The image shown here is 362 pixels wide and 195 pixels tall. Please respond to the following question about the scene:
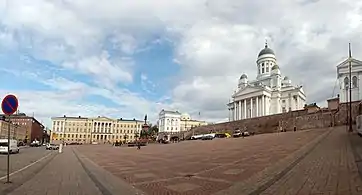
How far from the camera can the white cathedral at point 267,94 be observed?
117 m

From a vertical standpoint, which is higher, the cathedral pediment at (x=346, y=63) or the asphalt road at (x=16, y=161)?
the cathedral pediment at (x=346, y=63)

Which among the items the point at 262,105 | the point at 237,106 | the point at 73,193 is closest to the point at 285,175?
the point at 73,193

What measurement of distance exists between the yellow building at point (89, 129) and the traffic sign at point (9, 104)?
514 ft

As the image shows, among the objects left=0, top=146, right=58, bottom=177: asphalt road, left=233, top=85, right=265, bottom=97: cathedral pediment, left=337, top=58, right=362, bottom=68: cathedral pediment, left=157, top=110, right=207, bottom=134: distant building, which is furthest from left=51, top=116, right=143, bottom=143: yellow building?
left=0, top=146, right=58, bottom=177: asphalt road

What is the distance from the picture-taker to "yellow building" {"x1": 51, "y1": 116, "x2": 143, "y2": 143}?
168 m

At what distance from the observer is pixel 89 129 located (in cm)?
17162

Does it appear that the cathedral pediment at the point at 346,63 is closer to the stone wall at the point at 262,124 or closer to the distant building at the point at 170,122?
the stone wall at the point at 262,124

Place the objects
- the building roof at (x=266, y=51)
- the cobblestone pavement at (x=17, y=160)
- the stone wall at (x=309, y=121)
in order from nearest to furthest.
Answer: the cobblestone pavement at (x=17, y=160) → the stone wall at (x=309, y=121) → the building roof at (x=266, y=51)

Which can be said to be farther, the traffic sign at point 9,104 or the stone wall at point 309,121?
the stone wall at point 309,121

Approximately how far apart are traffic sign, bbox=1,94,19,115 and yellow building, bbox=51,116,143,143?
514 feet

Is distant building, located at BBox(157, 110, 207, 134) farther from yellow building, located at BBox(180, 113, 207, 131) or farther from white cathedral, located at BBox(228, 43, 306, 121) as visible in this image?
white cathedral, located at BBox(228, 43, 306, 121)

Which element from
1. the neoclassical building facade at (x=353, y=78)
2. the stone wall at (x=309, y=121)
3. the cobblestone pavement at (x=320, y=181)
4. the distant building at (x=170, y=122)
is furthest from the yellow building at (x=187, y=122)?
the cobblestone pavement at (x=320, y=181)

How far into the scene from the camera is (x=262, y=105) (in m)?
116

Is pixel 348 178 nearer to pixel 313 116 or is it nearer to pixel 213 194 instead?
pixel 213 194
